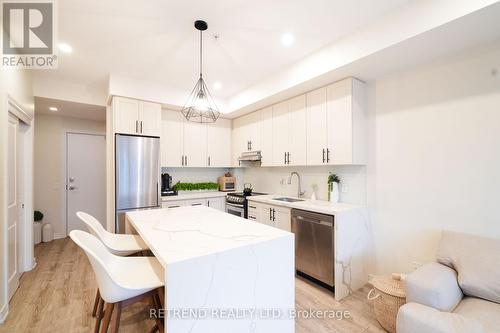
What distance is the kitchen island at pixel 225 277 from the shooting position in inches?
47.6

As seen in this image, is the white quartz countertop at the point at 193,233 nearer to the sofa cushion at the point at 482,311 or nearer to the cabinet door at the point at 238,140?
the sofa cushion at the point at 482,311

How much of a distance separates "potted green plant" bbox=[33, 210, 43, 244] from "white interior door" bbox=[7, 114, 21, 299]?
1758mm

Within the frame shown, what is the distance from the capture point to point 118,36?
91.6 inches

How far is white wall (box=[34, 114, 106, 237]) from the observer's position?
4324mm

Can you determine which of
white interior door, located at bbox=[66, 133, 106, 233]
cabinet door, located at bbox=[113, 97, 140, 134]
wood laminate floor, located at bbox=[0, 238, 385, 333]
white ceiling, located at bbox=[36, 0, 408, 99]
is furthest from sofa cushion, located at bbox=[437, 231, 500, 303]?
white interior door, located at bbox=[66, 133, 106, 233]

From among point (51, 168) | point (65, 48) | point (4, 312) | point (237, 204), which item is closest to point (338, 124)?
point (237, 204)

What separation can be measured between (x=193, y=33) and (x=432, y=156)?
2.75 m

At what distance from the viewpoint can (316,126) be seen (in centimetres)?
306

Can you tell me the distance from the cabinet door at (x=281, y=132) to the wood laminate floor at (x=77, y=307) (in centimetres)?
181

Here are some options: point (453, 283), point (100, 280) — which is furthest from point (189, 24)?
point (453, 283)

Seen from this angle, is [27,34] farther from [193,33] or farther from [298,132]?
[298,132]

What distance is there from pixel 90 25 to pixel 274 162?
282cm

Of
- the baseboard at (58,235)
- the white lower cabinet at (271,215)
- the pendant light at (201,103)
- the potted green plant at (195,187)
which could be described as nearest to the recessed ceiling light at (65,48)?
the pendant light at (201,103)

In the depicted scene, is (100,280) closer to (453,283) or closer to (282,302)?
(282,302)
